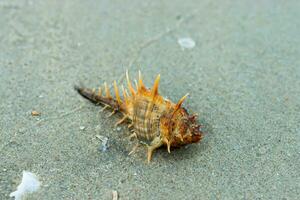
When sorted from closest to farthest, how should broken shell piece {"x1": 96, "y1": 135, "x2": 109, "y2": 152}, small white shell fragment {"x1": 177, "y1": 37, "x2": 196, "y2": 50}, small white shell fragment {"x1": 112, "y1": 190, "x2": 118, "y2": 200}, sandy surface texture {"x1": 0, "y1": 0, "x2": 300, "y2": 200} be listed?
1. small white shell fragment {"x1": 112, "y1": 190, "x2": 118, "y2": 200}
2. sandy surface texture {"x1": 0, "y1": 0, "x2": 300, "y2": 200}
3. broken shell piece {"x1": 96, "y1": 135, "x2": 109, "y2": 152}
4. small white shell fragment {"x1": 177, "y1": 37, "x2": 196, "y2": 50}

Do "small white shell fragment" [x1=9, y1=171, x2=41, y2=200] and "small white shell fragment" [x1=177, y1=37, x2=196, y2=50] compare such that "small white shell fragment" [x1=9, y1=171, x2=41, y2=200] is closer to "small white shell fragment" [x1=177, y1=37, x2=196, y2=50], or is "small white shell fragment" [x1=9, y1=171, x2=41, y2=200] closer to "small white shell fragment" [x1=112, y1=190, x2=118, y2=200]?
"small white shell fragment" [x1=112, y1=190, x2=118, y2=200]

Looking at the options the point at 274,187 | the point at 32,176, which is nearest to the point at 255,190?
the point at 274,187

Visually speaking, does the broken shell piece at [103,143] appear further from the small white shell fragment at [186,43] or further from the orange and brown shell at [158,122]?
the small white shell fragment at [186,43]

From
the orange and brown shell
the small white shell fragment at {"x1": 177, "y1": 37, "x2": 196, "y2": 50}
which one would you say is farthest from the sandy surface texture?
the orange and brown shell

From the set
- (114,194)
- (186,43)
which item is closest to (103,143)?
(114,194)

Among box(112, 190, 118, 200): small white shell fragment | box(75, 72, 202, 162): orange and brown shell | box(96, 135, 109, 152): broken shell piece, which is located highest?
box(75, 72, 202, 162): orange and brown shell

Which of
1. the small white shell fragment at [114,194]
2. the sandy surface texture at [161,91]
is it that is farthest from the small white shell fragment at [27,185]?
the small white shell fragment at [114,194]

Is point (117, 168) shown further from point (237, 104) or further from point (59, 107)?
point (237, 104)

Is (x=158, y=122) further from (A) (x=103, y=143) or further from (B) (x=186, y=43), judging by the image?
(B) (x=186, y=43)
